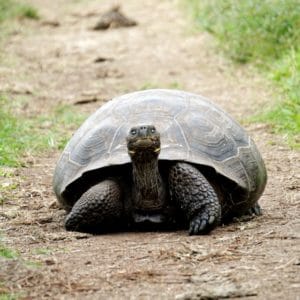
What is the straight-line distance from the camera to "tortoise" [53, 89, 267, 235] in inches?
198

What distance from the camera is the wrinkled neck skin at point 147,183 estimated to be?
4.98 m

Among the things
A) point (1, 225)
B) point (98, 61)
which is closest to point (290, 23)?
point (98, 61)

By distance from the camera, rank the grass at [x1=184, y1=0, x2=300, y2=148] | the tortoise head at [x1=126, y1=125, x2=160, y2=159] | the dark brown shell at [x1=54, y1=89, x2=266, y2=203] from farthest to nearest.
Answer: the grass at [x1=184, y1=0, x2=300, y2=148], the dark brown shell at [x1=54, y1=89, x2=266, y2=203], the tortoise head at [x1=126, y1=125, x2=160, y2=159]

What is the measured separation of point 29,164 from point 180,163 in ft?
8.26

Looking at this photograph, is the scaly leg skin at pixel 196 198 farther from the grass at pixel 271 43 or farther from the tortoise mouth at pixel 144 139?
the grass at pixel 271 43

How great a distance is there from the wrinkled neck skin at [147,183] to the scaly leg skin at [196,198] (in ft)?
0.39

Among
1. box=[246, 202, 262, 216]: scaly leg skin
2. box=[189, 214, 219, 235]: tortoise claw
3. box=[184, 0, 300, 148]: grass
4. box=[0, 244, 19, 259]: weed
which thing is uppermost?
box=[184, 0, 300, 148]: grass

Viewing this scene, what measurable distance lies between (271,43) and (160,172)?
19.4 ft

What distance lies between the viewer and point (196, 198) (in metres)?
5.02

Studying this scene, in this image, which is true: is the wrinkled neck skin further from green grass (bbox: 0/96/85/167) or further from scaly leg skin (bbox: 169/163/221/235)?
green grass (bbox: 0/96/85/167)

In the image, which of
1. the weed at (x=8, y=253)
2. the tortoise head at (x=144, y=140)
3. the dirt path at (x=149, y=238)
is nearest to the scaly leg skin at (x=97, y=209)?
the dirt path at (x=149, y=238)

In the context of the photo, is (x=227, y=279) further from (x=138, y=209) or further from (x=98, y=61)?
(x=98, y=61)

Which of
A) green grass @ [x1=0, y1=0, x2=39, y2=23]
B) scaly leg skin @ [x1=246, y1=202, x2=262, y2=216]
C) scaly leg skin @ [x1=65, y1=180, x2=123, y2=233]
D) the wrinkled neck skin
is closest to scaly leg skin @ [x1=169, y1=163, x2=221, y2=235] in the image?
the wrinkled neck skin

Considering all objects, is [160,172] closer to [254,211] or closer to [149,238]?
[149,238]
